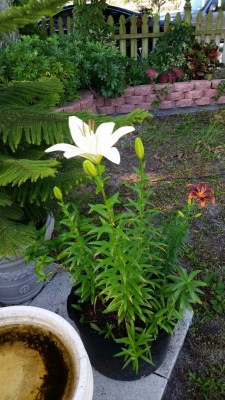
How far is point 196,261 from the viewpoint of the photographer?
2.54m

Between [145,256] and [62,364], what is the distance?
0.56m

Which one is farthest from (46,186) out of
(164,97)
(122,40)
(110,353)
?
(122,40)

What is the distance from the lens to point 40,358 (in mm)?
1202

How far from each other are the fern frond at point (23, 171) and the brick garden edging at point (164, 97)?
347 cm

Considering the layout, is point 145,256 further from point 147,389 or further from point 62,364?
point 147,389

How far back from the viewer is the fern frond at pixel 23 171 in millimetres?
1167

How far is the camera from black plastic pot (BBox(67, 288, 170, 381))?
5.16 ft

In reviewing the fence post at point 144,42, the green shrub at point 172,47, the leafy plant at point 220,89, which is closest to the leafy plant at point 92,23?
the fence post at point 144,42

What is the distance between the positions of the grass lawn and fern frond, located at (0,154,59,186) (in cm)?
137

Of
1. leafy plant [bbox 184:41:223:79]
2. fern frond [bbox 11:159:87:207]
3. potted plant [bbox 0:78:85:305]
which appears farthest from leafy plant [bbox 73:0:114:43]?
fern frond [bbox 11:159:87:207]

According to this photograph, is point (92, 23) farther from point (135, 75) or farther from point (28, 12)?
point (28, 12)

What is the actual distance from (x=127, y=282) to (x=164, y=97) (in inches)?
155

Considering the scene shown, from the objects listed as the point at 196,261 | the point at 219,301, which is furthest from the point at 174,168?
the point at 219,301

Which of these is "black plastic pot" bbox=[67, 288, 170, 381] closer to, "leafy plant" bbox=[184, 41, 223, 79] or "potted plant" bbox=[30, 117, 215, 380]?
"potted plant" bbox=[30, 117, 215, 380]
